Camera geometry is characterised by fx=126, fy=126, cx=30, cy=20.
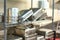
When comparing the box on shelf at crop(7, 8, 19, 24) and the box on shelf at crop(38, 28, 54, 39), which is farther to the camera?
the box on shelf at crop(38, 28, 54, 39)

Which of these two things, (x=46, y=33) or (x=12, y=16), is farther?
(x=46, y=33)

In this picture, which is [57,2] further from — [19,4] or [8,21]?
[8,21]

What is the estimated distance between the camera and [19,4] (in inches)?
70.6

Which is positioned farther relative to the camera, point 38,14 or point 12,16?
point 38,14

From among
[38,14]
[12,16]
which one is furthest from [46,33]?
[12,16]

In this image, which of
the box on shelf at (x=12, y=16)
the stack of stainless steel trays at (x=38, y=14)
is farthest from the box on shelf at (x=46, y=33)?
the box on shelf at (x=12, y=16)

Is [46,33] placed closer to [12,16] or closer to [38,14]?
[38,14]

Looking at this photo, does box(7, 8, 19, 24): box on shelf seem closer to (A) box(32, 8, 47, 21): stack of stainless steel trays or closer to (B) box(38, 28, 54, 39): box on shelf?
(A) box(32, 8, 47, 21): stack of stainless steel trays

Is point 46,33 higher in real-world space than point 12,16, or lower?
lower

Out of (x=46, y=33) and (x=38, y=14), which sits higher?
(x=38, y=14)

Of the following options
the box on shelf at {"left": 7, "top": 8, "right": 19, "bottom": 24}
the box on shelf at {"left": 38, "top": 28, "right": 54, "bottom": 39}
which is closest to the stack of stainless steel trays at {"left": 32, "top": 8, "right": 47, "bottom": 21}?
the box on shelf at {"left": 38, "top": 28, "right": 54, "bottom": 39}

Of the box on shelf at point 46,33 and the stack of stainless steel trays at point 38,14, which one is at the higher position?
the stack of stainless steel trays at point 38,14

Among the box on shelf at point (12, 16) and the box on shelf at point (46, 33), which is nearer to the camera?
the box on shelf at point (12, 16)

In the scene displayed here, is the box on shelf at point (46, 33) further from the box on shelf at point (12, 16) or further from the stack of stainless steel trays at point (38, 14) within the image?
the box on shelf at point (12, 16)
